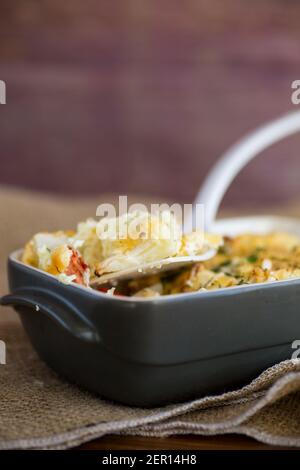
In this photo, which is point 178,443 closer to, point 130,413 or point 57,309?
point 130,413

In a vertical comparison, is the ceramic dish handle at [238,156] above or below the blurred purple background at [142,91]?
below

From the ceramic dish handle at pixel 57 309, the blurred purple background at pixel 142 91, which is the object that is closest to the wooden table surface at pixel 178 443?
the ceramic dish handle at pixel 57 309

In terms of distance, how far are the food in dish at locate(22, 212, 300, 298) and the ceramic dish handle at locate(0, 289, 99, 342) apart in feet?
0.11

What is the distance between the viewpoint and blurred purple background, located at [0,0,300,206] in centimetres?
221

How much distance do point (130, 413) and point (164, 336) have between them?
0.11m

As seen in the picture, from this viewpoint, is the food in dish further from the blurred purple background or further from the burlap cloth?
the blurred purple background

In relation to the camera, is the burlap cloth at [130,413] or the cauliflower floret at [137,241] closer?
the burlap cloth at [130,413]

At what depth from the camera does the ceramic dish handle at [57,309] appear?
2.87 feet

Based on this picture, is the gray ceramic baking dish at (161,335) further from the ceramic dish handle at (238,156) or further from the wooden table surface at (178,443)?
the ceramic dish handle at (238,156)

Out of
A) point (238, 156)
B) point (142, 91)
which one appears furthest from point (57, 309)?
point (142, 91)

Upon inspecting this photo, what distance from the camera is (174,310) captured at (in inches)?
33.0

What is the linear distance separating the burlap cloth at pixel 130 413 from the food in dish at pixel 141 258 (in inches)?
5.5

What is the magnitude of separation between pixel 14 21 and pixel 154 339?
159 cm

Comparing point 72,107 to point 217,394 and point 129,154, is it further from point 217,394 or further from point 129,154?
point 217,394
